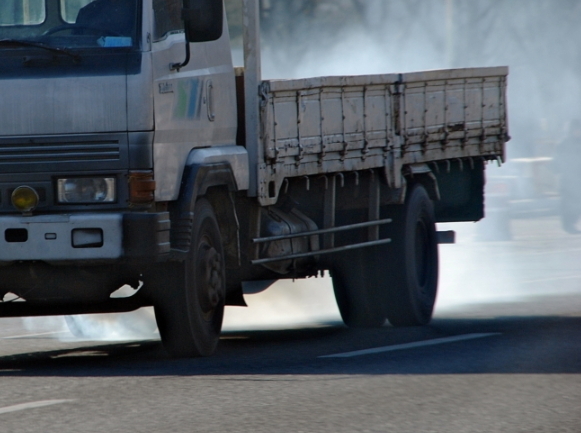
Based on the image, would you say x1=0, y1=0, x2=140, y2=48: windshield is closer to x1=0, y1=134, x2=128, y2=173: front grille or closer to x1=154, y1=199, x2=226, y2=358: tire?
x1=0, y1=134, x2=128, y2=173: front grille

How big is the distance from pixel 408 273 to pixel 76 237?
3995 millimetres

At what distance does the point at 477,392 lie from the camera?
741 cm

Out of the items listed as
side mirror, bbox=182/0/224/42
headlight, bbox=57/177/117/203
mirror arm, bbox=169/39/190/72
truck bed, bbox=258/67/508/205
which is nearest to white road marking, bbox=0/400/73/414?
headlight, bbox=57/177/117/203

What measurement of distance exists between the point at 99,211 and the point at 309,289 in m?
6.27

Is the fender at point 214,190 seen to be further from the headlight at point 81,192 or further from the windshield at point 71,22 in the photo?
the windshield at point 71,22

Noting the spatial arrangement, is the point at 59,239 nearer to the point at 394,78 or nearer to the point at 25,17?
the point at 25,17

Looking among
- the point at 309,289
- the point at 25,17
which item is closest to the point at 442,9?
the point at 309,289

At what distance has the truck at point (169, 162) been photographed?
814 centimetres

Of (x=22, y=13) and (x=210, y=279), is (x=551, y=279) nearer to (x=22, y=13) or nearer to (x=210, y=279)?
(x=210, y=279)

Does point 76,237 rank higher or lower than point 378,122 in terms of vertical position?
lower

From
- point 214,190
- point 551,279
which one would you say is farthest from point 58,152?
point 551,279

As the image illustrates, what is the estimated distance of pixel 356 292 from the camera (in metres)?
11.6

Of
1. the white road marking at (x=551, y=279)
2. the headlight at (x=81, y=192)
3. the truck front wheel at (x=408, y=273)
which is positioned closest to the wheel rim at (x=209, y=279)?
the headlight at (x=81, y=192)

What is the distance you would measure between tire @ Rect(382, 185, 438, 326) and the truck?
0.06 metres
